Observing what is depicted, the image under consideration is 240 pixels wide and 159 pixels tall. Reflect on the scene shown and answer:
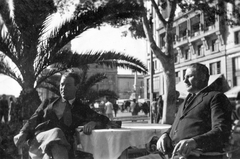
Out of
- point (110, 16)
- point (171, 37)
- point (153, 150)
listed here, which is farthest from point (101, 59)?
point (153, 150)

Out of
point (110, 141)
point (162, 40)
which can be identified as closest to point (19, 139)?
point (110, 141)

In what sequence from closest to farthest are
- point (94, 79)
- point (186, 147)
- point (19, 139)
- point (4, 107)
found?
point (186, 147), point (19, 139), point (94, 79), point (4, 107)

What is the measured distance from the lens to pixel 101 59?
4758mm

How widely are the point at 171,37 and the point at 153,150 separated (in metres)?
4.94

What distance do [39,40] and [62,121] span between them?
7.51 feet

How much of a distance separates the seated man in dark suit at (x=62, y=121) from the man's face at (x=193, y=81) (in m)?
0.88

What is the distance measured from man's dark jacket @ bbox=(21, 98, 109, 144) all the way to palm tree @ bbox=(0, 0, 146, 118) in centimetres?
207

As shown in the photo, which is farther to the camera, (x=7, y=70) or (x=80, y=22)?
(x=7, y=70)

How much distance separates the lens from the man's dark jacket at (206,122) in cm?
138

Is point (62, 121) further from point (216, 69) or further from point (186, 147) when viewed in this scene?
point (216, 69)

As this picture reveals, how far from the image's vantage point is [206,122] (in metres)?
1.49

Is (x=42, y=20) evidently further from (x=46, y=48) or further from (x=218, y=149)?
(x=218, y=149)

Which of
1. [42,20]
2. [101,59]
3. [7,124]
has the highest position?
[42,20]

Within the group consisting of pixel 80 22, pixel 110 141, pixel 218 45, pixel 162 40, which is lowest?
pixel 110 141
